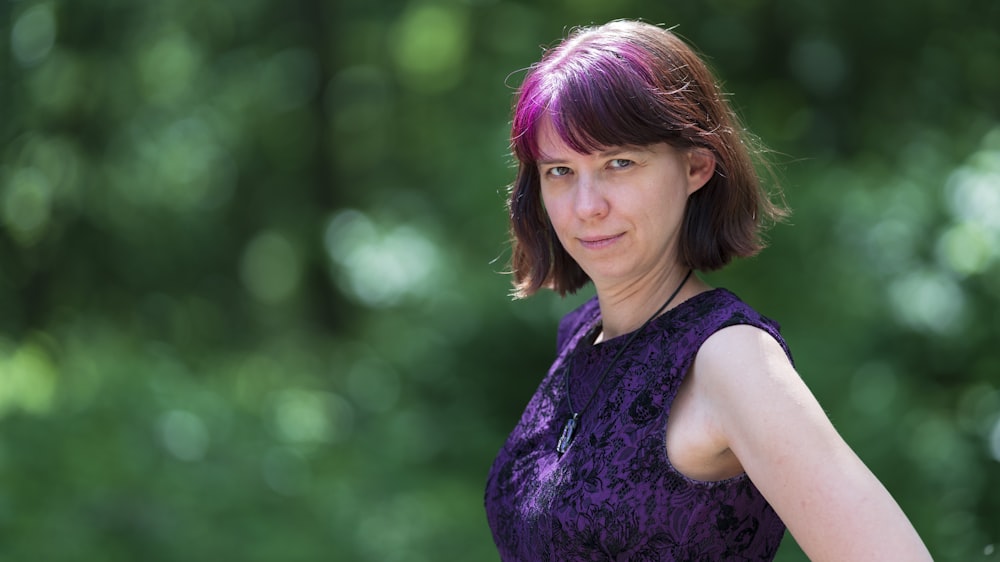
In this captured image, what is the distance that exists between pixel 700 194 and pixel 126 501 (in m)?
3.86

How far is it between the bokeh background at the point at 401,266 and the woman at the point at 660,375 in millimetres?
2111

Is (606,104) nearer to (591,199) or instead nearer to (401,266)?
(591,199)

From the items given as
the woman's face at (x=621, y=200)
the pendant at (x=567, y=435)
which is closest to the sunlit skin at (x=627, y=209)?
the woman's face at (x=621, y=200)

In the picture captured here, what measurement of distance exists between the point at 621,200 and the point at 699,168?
5.6 inches

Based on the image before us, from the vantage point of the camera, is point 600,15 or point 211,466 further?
point 600,15

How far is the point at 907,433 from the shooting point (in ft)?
13.5

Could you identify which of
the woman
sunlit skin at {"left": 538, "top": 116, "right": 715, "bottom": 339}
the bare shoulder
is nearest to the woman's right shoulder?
the woman

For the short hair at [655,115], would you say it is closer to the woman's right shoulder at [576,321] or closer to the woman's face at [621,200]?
the woman's face at [621,200]

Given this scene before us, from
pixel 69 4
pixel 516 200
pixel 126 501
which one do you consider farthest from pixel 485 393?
pixel 69 4

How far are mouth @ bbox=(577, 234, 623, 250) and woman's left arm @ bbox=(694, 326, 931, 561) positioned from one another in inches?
11.9

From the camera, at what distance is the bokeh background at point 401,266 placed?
4262 mm

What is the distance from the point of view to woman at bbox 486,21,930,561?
1.25 metres

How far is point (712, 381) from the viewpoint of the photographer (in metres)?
1.34

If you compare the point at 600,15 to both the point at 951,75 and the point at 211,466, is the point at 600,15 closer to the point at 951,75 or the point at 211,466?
the point at 951,75
